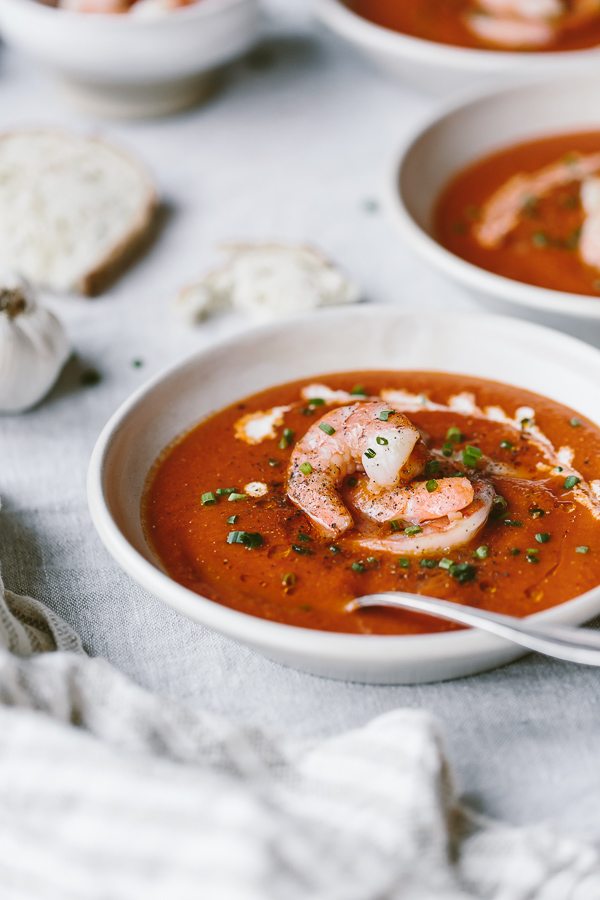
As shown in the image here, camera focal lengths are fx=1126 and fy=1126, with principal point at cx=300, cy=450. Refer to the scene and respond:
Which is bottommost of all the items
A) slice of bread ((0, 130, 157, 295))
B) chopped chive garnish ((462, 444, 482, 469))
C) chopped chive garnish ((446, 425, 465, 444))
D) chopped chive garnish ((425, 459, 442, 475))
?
slice of bread ((0, 130, 157, 295))

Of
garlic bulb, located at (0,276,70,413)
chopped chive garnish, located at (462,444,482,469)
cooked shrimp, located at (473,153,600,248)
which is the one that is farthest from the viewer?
cooked shrimp, located at (473,153,600,248)

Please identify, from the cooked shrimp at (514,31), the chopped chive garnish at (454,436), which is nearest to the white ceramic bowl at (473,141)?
the cooked shrimp at (514,31)

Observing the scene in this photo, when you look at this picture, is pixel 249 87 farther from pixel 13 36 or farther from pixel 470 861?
pixel 470 861

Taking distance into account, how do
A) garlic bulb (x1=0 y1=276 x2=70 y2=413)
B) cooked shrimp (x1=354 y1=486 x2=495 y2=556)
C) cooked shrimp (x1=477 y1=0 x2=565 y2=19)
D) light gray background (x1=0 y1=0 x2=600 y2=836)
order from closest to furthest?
light gray background (x1=0 y1=0 x2=600 y2=836)
cooked shrimp (x1=354 y1=486 x2=495 y2=556)
garlic bulb (x1=0 y1=276 x2=70 y2=413)
cooked shrimp (x1=477 y1=0 x2=565 y2=19)

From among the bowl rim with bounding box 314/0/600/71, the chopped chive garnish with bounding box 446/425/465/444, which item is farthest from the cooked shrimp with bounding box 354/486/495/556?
the bowl rim with bounding box 314/0/600/71

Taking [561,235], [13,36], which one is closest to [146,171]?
[13,36]

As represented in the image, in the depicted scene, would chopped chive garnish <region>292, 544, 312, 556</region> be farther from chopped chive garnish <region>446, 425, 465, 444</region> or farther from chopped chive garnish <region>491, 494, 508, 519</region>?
chopped chive garnish <region>446, 425, 465, 444</region>

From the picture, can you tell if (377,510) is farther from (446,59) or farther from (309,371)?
(446,59)
